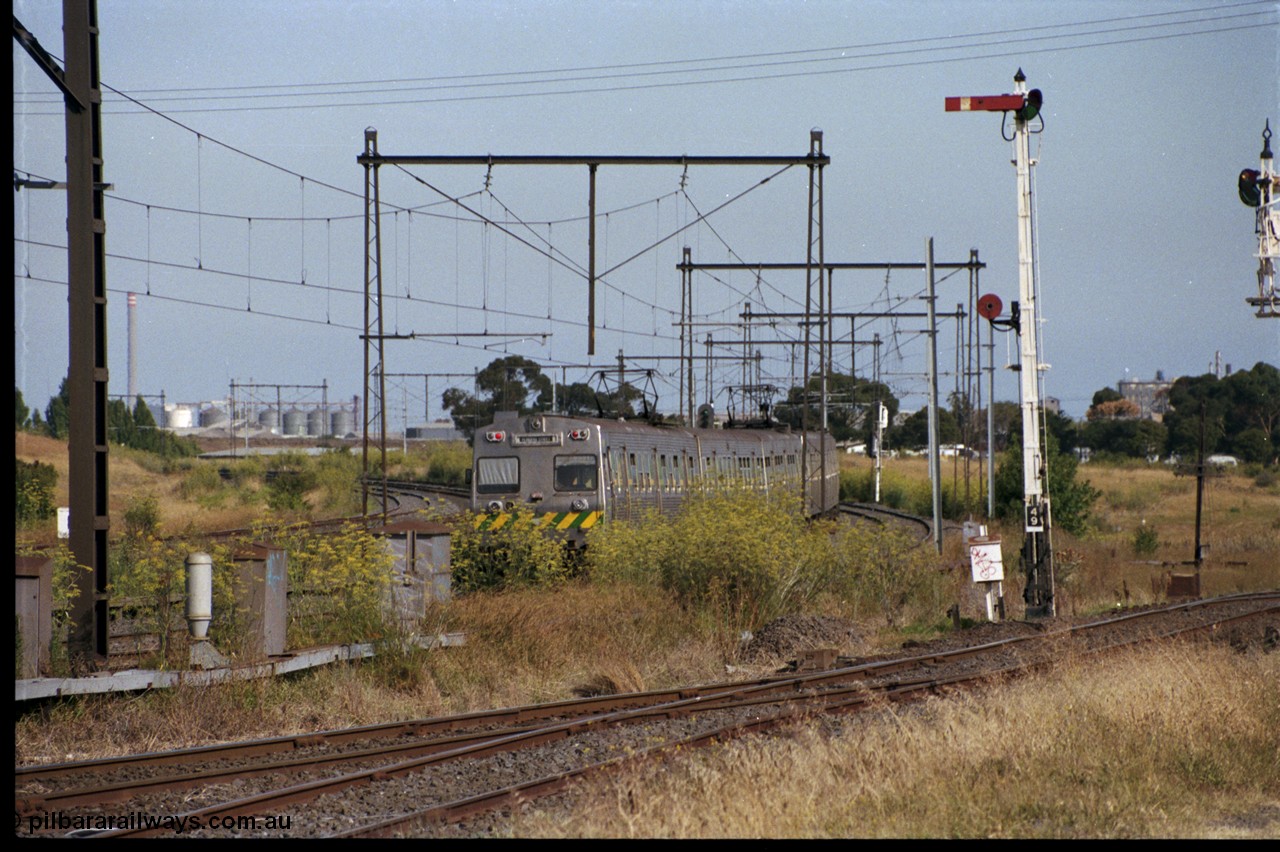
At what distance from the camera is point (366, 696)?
13.1 meters

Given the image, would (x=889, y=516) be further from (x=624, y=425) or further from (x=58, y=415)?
(x=58, y=415)

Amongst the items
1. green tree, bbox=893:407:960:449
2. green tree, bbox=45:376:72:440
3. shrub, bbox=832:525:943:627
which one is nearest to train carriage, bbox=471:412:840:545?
shrub, bbox=832:525:943:627

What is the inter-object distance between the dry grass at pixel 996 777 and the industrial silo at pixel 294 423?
140097 millimetres

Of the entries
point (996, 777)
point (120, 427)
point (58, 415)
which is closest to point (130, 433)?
point (120, 427)

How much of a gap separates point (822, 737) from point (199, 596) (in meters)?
5.89

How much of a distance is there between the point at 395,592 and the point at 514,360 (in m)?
70.0

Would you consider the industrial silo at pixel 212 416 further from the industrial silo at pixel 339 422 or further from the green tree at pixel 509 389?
the green tree at pixel 509 389

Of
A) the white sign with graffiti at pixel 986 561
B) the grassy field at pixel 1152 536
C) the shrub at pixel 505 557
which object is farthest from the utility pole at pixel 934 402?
the shrub at pixel 505 557

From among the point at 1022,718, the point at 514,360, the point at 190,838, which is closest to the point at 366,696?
the point at 190,838

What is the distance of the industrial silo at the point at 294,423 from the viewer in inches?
5778

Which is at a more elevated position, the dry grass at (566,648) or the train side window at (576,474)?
the train side window at (576,474)

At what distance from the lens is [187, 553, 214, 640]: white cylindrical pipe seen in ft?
40.2

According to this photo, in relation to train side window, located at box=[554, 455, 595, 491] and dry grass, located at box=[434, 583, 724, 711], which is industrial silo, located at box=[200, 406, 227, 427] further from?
dry grass, located at box=[434, 583, 724, 711]

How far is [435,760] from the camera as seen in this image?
1023 centimetres
